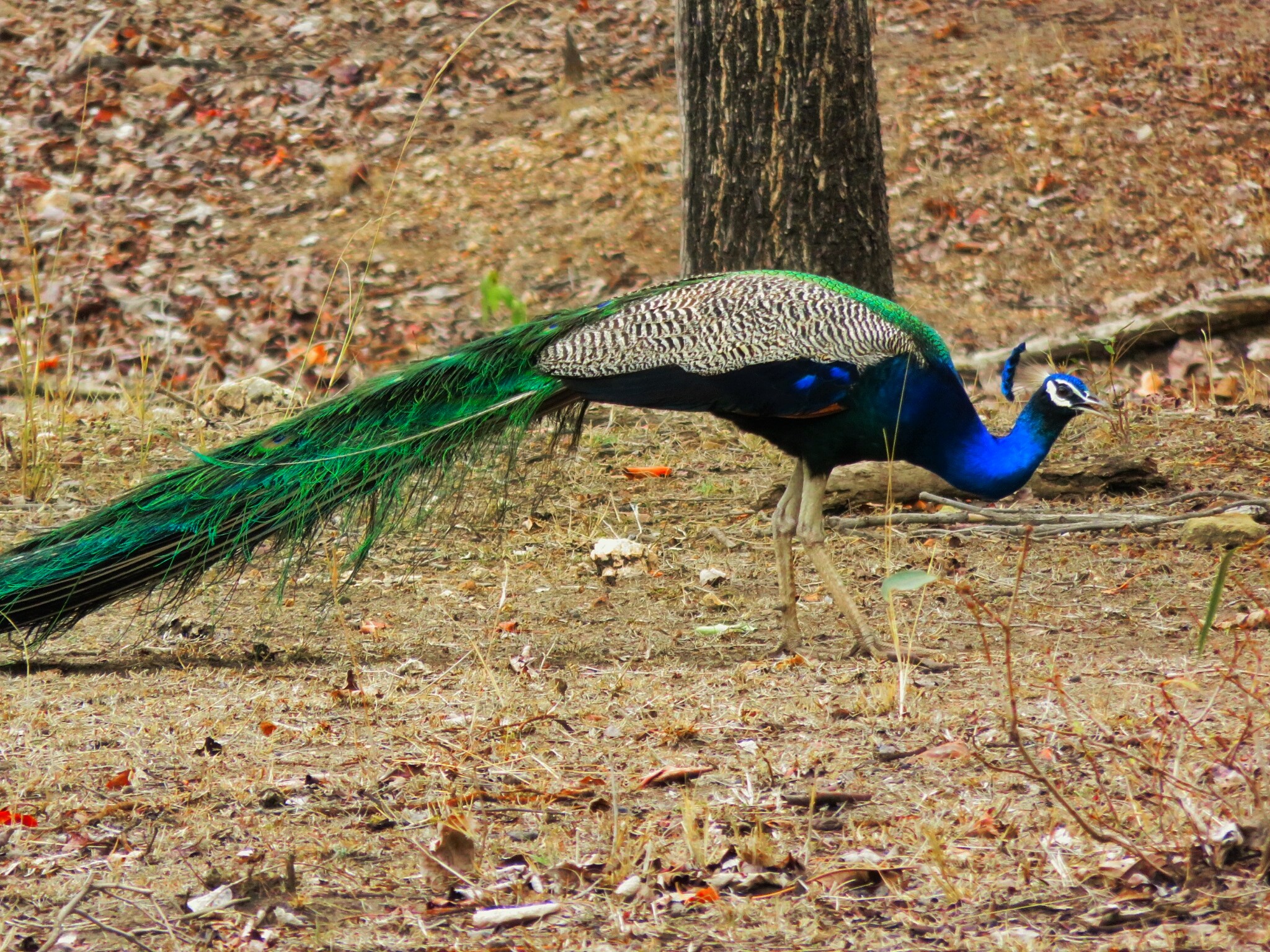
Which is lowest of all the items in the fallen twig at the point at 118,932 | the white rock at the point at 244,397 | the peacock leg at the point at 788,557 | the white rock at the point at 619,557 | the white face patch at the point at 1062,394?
the white rock at the point at 244,397

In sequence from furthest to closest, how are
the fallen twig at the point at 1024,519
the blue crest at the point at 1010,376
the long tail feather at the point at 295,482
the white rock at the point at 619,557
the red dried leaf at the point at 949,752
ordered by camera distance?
the white rock at the point at 619,557 < the fallen twig at the point at 1024,519 < the blue crest at the point at 1010,376 < the long tail feather at the point at 295,482 < the red dried leaf at the point at 949,752

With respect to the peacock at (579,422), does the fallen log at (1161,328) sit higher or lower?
lower

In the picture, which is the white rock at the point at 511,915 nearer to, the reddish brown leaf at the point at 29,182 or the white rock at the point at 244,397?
the white rock at the point at 244,397

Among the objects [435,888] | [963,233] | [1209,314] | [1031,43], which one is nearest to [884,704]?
[435,888]

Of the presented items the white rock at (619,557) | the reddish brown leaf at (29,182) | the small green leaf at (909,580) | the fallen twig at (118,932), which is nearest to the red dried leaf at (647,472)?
the white rock at (619,557)

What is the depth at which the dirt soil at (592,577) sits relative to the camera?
273 centimetres

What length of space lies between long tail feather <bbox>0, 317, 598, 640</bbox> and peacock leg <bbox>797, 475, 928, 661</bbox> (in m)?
0.85

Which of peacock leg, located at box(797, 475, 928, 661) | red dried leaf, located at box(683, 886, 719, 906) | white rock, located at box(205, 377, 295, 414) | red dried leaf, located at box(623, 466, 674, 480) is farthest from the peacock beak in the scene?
white rock, located at box(205, 377, 295, 414)

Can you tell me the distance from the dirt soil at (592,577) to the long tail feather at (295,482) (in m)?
0.19

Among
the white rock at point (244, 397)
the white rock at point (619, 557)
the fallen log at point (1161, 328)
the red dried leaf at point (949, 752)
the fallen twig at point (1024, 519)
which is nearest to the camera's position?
the red dried leaf at point (949, 752)

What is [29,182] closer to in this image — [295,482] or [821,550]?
[295,482]

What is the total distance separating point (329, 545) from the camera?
452 cm

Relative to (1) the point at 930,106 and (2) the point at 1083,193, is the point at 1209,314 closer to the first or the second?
(2) the point at 1083,193

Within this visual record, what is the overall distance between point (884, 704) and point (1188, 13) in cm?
847
